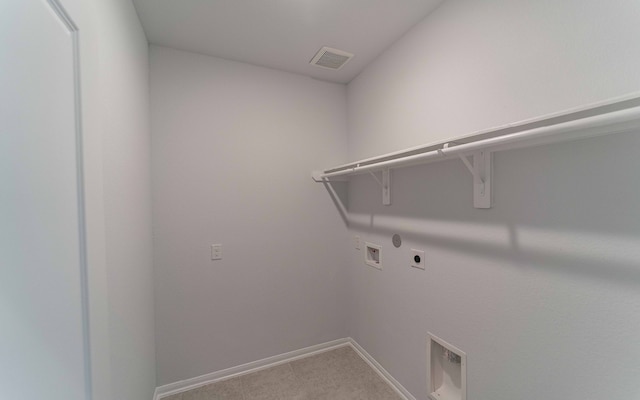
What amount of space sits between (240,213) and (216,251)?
339 millimetres

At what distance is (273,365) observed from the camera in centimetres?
205

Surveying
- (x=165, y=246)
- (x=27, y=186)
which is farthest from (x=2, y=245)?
(x=165, y=246)

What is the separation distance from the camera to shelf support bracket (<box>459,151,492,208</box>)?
116cm

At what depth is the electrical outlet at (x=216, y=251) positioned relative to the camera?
189cm

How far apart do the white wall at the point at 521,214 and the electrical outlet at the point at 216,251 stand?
1.33 m

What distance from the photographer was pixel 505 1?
1.12m

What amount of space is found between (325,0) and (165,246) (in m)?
1.88

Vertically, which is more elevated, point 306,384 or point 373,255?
point 373,255

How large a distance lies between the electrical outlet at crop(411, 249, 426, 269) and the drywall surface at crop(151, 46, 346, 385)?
0.84 meters

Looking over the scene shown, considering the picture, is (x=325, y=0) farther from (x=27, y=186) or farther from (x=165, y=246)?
(x=165, y=246)

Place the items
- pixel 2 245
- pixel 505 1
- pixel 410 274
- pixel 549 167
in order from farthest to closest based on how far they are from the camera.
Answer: pixel 410 274, pixel 505 1, pixel 549 167, pixel 2 245

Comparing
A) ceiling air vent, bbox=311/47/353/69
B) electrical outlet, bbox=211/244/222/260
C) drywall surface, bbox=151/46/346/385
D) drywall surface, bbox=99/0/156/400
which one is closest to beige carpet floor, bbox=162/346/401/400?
drywall surface, bbox=151/46/346/385

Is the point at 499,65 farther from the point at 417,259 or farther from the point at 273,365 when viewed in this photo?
the point at 273,365

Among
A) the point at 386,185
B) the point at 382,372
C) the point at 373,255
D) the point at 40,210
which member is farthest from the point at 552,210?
the point at 382,372
